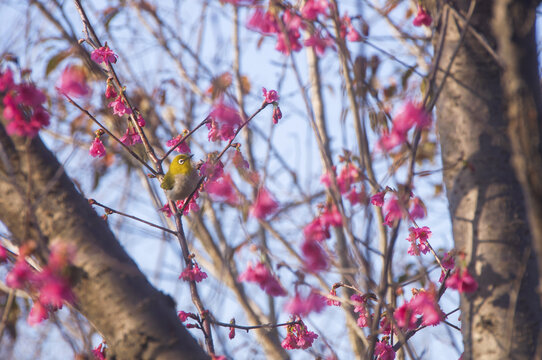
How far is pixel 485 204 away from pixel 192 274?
1.23 metres

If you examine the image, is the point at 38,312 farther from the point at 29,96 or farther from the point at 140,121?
the point at 140,121

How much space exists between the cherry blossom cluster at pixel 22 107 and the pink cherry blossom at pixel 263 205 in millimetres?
783

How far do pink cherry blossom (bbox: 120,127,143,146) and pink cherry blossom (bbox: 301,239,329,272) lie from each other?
1.21m

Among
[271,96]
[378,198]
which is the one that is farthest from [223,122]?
[378,198]

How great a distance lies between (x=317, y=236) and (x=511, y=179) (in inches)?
27.8

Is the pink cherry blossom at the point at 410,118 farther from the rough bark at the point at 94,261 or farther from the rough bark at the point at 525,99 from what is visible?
the rough bark at the point at 94,261

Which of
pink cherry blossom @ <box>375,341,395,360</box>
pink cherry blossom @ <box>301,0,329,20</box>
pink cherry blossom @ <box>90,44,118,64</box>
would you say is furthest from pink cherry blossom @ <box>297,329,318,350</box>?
pink cherry blossom @ <box>90,44,118,64</box>

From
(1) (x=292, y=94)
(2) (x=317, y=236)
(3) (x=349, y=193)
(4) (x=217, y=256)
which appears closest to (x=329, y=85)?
(1) (x=292, y=94)

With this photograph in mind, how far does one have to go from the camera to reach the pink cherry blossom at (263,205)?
194 cm

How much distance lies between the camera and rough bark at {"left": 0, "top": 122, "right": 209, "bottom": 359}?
137 cm

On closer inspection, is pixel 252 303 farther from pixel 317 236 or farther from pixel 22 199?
pixel 22 199

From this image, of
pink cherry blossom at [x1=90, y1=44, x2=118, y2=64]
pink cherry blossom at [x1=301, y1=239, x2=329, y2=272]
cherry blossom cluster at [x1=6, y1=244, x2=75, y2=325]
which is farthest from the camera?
pink cherry blossom at [x1=90, y1=44, x2=118, y2=64]

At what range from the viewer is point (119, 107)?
248cm

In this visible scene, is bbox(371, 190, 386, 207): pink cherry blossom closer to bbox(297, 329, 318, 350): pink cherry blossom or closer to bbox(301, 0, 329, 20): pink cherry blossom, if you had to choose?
bbox(297, 329, 318, 350): pink cherry blossom
